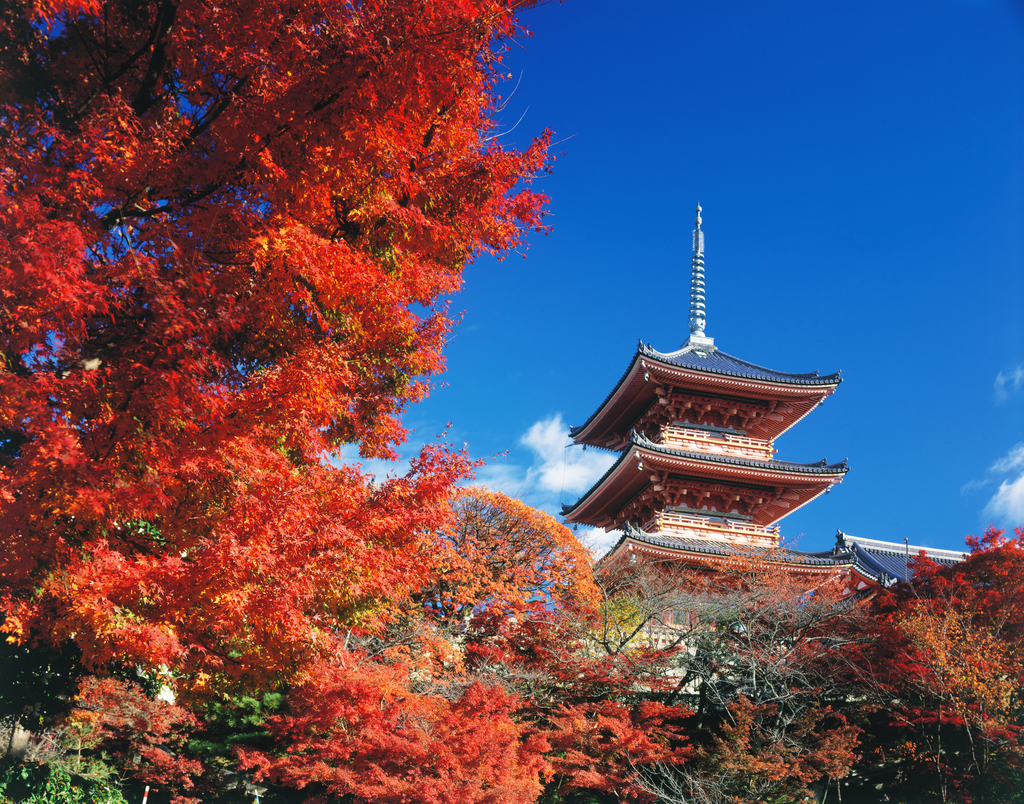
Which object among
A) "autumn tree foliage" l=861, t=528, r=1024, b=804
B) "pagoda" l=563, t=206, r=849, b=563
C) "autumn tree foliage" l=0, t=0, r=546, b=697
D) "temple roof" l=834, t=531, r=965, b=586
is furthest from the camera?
"pagoda" l=563, t=206, r=849, b=563

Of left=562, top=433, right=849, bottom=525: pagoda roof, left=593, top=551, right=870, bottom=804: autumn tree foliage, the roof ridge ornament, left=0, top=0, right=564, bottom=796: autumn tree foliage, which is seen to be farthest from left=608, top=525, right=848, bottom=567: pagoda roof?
left=0, top=0, right=564, bottom=796: autumn tree foliage

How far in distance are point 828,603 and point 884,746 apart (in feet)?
9.91

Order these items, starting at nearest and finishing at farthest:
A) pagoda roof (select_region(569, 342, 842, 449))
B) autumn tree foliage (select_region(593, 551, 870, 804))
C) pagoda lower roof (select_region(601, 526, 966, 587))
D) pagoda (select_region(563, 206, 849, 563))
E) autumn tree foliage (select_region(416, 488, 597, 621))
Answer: autumn tree foliage (select_region(593, 551, 870, 804)) → autumn tree foliage (select_region(416, 488, 597, 621)) → pagoda lower roof (select_region(601, 526, 966, 587)) → pagoda (select_region(563, 206, 849, 563)) → pagoda roof (select_region(569, 342, 842, 449))

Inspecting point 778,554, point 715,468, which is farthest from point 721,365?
point 778,554

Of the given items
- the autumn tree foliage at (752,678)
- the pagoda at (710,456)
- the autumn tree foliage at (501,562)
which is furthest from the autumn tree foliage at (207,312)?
the pagoda at (710,456)

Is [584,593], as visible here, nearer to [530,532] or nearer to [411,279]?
[530,532]

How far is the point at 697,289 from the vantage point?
28.5 metres

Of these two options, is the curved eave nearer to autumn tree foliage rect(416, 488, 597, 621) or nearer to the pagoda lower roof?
the pagoda lower roof

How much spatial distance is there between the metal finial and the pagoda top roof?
162 cm

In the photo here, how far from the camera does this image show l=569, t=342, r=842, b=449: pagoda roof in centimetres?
1994

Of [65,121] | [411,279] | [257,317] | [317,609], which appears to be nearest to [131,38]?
[65,121]

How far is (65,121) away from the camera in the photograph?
17.5ft

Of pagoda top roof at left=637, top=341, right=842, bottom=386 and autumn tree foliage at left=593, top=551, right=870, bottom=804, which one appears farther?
pagoda top roof at left=637, top=341, right=842, bottom=386

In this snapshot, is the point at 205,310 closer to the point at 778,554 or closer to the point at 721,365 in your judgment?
the point at 778,554
